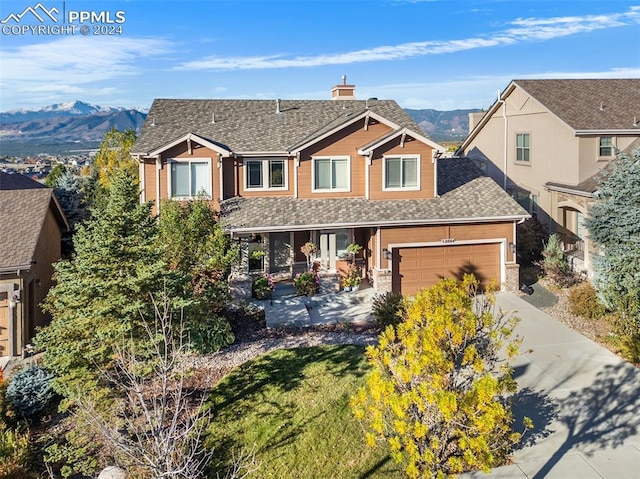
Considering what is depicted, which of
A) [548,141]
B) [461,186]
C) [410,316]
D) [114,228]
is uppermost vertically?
[548,141]

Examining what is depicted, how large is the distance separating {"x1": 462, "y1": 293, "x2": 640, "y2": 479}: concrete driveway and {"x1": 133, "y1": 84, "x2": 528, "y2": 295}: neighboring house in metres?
5.03

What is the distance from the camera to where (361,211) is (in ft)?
63.4

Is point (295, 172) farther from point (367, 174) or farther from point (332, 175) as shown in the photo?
point (367, 174)

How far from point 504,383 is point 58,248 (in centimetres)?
1833

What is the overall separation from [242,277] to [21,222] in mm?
7405

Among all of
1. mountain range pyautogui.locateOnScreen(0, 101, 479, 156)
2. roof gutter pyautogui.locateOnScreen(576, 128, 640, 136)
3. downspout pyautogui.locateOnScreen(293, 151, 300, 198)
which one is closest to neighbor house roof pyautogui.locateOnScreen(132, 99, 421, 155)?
downspout pyautogui.locateOnScreen(293, 151, 300, 198)

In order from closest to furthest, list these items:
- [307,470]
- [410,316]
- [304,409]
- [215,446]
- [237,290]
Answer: [410,316] < [307,470] < [215,446] < [304,409] < [237,290]

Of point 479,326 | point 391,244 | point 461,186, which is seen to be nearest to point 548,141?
point 461,186

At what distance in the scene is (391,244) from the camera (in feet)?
62.6

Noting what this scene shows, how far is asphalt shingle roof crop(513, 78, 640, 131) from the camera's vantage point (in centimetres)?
2159

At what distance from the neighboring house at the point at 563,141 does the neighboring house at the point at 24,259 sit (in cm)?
1922

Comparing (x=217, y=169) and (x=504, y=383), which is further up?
(x=217, y=169)

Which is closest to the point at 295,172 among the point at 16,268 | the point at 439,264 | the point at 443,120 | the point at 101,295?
the point at 439,264

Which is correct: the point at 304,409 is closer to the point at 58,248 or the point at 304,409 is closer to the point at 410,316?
the point at 410,316
